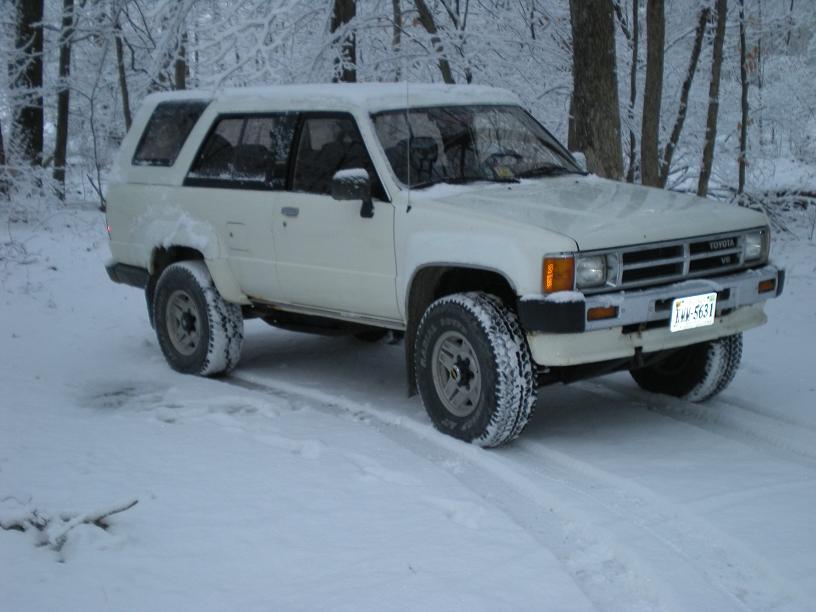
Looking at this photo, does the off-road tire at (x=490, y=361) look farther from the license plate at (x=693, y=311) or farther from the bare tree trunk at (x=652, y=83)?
the bare tree trunk at (x=652, y=83)

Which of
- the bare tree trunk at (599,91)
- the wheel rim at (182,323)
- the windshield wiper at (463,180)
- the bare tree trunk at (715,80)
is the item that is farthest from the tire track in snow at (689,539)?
the bare tree trunk at (715,80)

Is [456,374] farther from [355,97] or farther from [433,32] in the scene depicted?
[433,32]

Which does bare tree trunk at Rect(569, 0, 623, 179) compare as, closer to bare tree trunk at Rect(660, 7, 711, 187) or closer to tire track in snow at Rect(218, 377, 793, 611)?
tire track in snow at Rect(218, 377, 793, 611)

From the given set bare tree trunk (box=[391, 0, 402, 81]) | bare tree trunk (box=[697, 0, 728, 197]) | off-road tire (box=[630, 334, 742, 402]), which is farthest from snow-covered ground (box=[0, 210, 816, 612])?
bare tree trunk (box=[697, 0, 728, 197])

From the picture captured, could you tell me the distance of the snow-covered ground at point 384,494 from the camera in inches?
147

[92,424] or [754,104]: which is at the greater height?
[754,104]

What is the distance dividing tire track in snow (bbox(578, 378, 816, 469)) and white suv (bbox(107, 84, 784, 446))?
11 cm

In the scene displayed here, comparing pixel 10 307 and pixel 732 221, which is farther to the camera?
pixel 10 307

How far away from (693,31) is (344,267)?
543 inches

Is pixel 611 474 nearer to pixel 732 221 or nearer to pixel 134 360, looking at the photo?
pixel 732 221

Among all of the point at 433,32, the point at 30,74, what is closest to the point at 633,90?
the point at 433,32

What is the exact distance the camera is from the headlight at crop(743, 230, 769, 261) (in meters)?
5.79

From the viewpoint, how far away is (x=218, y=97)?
738cm

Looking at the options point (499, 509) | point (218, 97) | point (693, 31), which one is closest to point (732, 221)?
point (499, 509)
